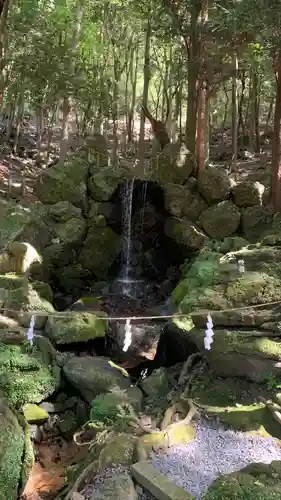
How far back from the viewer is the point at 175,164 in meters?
18.0

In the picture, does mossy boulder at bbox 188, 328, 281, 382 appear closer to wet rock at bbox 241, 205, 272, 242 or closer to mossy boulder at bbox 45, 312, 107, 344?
mossy boulder at bbox 45, 312, 107, 344

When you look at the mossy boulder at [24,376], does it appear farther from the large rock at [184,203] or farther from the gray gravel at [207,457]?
the large rock at [184,203]

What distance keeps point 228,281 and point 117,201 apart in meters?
9.80

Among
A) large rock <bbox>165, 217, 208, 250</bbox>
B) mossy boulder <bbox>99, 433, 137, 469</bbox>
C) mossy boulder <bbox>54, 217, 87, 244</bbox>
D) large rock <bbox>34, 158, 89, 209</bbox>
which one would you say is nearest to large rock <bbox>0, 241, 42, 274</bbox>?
mossy boulder <bbox>54, 217, 87, 244</bbox>

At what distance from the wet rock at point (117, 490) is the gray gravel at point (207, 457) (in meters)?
0.17

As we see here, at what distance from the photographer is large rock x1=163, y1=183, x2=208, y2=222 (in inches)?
700

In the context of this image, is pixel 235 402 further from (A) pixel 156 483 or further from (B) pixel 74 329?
(B) pixel 74 329

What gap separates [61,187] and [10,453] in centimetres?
1243

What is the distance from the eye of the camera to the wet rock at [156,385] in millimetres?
9289

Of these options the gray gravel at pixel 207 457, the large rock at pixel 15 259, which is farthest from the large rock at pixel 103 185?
the gray gravel at pixel 207 457

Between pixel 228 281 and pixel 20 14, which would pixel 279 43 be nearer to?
pixel 228 281

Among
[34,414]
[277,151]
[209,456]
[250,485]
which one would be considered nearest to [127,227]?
[277,151]

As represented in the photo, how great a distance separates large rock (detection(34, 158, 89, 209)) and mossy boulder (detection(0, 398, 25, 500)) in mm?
11470

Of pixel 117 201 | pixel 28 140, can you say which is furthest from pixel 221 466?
pixel 28 140
